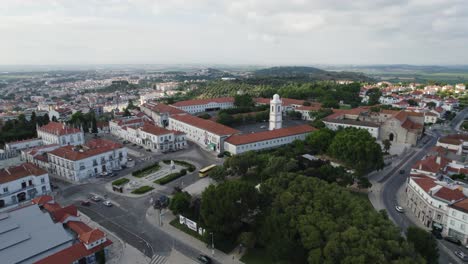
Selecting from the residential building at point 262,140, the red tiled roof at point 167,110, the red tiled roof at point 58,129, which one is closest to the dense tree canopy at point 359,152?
the residential building at point 262,140

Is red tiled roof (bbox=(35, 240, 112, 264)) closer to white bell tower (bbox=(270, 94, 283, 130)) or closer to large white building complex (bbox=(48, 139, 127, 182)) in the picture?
large white building complex (bbox=(48, 139, 127, 182))

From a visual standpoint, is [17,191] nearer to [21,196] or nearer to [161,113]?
[21,196]

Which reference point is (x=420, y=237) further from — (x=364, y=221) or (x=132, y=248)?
(x=132, y=248)

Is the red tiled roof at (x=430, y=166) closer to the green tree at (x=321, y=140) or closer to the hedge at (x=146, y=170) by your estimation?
the green tree at (x=321, y=140)

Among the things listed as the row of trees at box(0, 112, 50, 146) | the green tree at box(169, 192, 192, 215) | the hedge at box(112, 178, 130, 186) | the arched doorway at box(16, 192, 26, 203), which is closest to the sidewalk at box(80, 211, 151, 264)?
the green tree at box(169, 192, 192, 215)

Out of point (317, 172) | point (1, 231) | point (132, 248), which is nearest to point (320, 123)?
point (317, 172)

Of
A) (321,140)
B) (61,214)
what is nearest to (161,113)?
(321,140)
